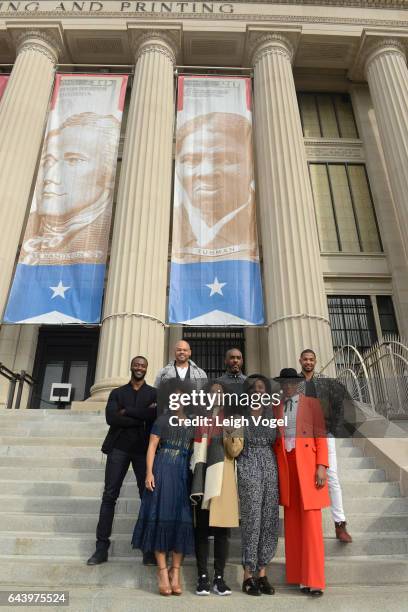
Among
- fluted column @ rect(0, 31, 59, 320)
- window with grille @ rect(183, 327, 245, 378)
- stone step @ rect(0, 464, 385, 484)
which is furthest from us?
window with grille @ rect(183, 327, 245, 378)

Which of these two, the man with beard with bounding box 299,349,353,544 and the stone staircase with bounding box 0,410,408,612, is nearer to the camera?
the stone staircase with bounding box 0,410,408,612

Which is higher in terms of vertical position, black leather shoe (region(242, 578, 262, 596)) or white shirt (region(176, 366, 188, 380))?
white shirt (region(176, 366, 188, 380))

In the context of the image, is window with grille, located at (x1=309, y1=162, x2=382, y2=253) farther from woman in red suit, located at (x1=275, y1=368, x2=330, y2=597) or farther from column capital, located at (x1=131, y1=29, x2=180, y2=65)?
woman in red suit, located at (x1=275, y1=368, x2=330, y2=597)

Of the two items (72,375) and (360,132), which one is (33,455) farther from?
(360,132)

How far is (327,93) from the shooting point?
1975 centimetres

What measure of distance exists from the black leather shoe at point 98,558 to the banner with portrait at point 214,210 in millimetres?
7172

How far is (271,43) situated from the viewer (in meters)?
16.7

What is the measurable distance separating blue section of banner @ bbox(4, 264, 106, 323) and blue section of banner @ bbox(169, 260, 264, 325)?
2001 mm

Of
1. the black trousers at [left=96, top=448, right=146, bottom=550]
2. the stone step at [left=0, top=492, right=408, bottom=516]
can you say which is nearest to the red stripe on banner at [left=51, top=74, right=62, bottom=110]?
the stone step at [left=0, top=492, right=408, bottom=516]

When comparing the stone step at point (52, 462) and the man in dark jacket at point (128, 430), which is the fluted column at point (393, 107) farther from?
the man in dark jacket at point (128, 430)

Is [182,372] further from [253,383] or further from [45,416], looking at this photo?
[45,416]

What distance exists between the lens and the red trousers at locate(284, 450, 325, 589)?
385cm

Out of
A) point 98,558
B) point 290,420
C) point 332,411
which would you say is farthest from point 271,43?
point 98,558

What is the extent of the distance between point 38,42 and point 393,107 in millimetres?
12765
